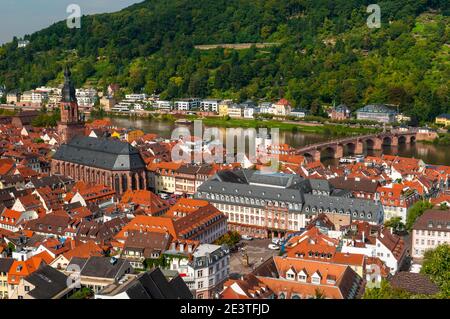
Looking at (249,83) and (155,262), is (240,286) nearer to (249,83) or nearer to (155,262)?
(155,262)

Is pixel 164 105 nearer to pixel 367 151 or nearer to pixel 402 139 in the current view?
pixel 402 139

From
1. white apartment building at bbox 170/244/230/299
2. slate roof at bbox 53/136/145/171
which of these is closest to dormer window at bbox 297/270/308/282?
white apartment building at bbox 170/244/230/299

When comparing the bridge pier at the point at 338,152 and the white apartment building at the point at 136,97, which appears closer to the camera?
the bridge pier at the point at 338,152

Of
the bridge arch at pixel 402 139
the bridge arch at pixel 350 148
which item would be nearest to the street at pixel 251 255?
the bridge arch at pixel 350 148

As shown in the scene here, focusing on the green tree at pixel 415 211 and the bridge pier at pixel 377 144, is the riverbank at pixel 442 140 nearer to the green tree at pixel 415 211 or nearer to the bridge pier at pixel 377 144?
the bridge pier at pixel 377 144

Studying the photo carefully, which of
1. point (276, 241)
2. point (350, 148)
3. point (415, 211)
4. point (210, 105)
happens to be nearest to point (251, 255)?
point (276, 241)

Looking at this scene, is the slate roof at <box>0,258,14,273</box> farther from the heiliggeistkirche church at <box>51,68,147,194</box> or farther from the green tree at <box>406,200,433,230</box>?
the green tree at <box>406,200,433,230</box>
